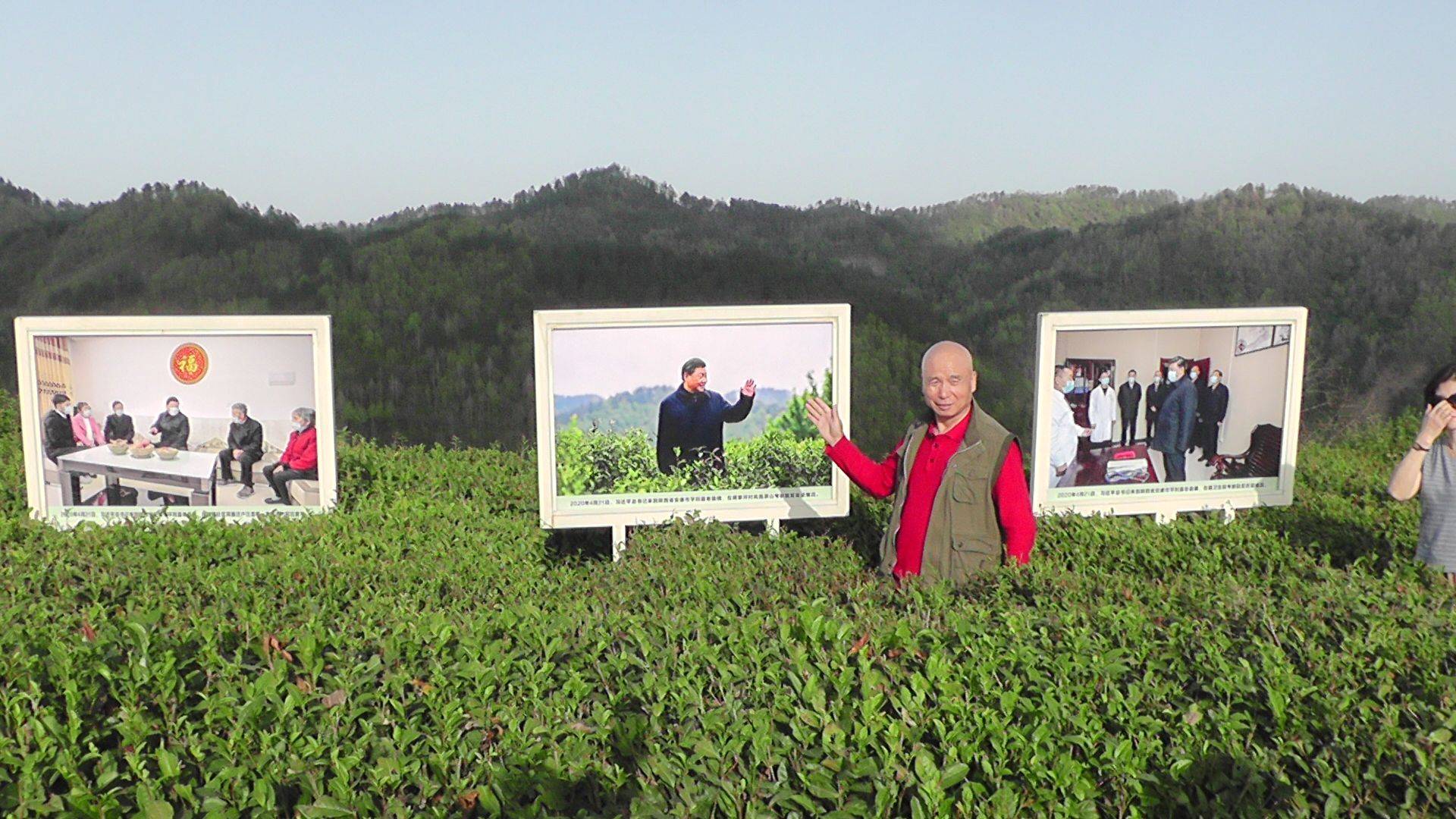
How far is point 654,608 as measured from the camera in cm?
427

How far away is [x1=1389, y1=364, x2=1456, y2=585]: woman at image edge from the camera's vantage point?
5.13m

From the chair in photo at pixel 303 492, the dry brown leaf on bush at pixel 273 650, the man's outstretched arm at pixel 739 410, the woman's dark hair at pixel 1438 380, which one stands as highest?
the woman's dark hair at pixel 1438 380

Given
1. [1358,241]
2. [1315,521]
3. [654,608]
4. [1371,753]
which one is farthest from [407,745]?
[1358,241]

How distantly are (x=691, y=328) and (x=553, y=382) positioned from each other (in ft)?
3.02

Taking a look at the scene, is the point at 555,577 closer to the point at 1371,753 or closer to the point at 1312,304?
the point at 1371,753

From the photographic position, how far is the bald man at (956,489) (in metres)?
5.09

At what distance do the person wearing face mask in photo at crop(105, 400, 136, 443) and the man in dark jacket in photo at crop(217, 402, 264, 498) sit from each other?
591 mm

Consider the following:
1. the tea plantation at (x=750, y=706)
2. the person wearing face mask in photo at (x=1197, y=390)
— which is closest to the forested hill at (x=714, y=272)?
the person wearing face mask in photo at (x=1197, y=390)

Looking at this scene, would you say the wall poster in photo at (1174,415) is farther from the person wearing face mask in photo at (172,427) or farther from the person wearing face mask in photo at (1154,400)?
the person wearing face mask in photo at (172,427)

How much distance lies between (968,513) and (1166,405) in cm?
265

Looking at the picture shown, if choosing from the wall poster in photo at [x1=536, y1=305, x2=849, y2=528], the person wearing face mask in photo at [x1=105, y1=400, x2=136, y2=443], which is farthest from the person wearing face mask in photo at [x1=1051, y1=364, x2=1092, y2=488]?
the person wearing face mask in photo at [x1=105, y1=400, x2=136, y2=443]

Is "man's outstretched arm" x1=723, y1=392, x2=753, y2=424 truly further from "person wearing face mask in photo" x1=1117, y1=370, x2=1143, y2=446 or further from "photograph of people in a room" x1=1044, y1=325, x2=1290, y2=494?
"person wearing face mask in photo" x1=1117, y1=370, x2=1143, y2=446

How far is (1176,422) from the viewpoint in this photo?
23.2ft

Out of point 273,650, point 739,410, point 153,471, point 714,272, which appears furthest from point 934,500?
point 714,272
